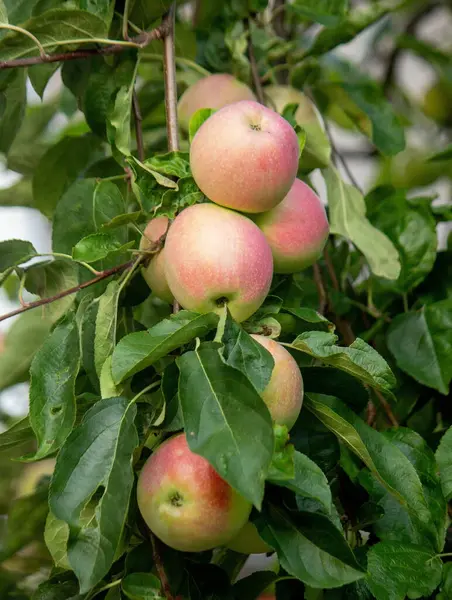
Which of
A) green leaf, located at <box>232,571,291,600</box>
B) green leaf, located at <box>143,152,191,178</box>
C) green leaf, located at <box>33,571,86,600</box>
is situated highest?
green leaf, located at <box>143,152,191,178</box>

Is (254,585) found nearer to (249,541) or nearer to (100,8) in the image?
(249,541)

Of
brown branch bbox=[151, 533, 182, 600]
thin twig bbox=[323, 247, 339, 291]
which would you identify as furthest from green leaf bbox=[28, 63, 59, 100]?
brown branch bbox=[151, 533, 182, 600]

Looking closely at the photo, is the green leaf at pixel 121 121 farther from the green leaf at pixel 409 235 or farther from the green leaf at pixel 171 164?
the green leaf at pixel 409 235

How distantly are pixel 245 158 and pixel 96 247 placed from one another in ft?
0.38

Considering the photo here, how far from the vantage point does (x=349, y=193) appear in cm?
76

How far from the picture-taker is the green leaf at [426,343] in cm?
67

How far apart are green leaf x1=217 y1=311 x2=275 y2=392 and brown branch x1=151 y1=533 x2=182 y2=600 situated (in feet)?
0.47

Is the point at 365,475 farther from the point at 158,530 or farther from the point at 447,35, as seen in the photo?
the point at 447,35

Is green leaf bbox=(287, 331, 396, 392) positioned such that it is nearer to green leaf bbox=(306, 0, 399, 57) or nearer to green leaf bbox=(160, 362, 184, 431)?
green leaf bbox=(160, 362, 184, 431)

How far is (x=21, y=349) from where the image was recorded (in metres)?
0.70

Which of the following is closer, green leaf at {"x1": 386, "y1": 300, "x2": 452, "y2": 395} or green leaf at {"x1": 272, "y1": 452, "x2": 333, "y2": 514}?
green leaf at {"x1": 272, "y1": 452, "x2": 333, "y2": 514}

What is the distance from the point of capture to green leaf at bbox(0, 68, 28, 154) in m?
0.69

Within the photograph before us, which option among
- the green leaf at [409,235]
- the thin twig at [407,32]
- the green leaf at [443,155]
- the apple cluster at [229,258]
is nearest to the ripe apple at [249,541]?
the apple cluster at [229,258]

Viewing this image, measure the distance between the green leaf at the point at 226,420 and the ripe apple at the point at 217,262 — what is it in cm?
4
